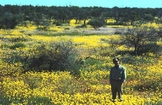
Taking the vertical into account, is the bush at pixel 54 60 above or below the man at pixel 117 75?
below

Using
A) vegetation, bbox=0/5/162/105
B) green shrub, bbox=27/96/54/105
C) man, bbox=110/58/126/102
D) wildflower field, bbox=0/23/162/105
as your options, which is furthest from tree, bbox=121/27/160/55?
green shrub, bbox=27/96/54/105

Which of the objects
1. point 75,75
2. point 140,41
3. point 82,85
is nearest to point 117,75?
point 82,85

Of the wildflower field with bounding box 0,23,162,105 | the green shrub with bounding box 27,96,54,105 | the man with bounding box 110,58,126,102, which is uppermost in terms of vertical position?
the man with bounding box 110,58,126,102

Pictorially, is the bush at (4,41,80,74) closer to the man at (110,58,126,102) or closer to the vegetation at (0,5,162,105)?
the vegetation at (0,5,162,105)

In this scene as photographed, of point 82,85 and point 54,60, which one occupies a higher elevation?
point 54,60

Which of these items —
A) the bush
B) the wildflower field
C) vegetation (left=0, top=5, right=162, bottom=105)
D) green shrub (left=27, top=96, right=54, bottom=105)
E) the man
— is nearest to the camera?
green shrub (left=27, top=96, right=54, bottom=105)

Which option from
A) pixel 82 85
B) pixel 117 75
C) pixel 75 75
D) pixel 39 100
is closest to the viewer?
pixel 117 75

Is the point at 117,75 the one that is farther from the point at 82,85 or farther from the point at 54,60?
the point at 54,60

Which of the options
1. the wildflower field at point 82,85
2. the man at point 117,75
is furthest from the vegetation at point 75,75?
the man at point 117,75

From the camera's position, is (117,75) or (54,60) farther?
(54,60)

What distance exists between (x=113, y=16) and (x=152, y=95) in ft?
296

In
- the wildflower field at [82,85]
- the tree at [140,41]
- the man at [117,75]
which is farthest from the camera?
the tree at [140,41]

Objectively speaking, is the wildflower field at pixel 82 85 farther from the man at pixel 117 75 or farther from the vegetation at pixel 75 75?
the man at pixel 117 75

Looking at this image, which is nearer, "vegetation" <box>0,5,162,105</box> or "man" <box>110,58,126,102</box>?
"man" <box>110,58,126,102</box>
